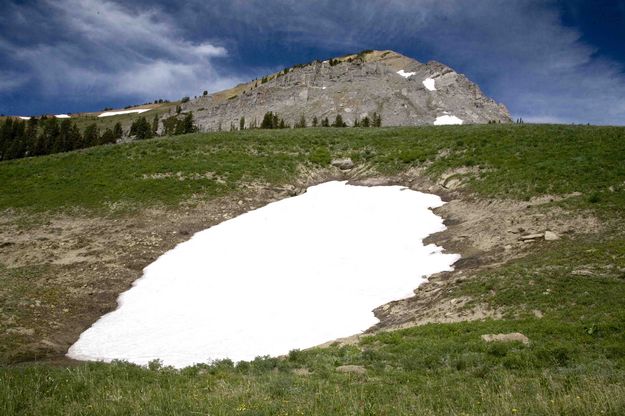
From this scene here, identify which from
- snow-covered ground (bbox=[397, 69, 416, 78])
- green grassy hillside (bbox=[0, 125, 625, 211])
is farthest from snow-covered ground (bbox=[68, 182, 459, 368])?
snow-covered ground (bbox=[397, 69, 416, 78])

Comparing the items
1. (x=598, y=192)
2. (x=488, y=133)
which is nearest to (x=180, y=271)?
(x=598, y=192)

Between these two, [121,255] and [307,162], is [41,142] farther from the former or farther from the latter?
[121,255]

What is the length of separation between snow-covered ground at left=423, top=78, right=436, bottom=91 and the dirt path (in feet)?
382

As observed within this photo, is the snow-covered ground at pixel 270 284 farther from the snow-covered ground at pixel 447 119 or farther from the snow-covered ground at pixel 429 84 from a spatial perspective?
the snow-covered ground at pixel 429 84

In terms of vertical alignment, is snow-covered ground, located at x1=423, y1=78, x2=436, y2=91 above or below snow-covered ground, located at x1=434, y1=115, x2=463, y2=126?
above

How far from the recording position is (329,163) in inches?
1706

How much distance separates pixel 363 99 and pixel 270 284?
4680 inches

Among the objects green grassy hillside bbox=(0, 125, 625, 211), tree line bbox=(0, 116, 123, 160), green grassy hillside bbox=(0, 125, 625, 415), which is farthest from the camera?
tree line bbox=(0, 116, 123, 160)

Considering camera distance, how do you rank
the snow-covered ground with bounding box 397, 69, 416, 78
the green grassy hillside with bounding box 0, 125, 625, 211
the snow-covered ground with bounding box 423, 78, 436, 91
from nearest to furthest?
the green grassy hillside with bounding box 0, 125, 625, 211 < the snow-covered ground with bounding box 423, 78, 436, 91 < the snow-covered ground with bounding box 397, 69, 416, 78

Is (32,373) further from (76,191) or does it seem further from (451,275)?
(76,191)

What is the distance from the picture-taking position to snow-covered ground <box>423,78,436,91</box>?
139 meters

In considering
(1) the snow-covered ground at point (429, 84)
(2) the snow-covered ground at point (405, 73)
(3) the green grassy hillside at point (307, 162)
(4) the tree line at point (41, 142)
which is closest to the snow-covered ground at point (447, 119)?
(1) the snow-covered ground at point (429, 84)

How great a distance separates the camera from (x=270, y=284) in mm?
19859

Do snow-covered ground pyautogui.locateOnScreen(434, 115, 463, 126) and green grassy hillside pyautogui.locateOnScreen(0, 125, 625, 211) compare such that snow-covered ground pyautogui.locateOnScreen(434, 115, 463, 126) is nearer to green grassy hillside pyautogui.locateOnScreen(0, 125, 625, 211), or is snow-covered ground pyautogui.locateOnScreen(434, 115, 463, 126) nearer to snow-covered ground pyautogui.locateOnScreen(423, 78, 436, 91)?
snow-covered ground pyautogui.locateOnScreen(423, 78, 436, 91)
